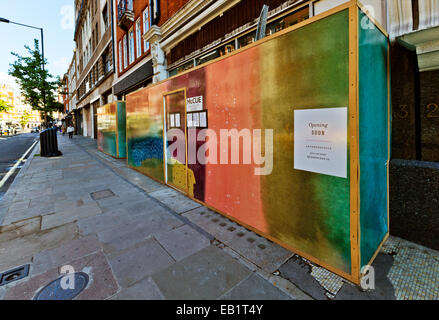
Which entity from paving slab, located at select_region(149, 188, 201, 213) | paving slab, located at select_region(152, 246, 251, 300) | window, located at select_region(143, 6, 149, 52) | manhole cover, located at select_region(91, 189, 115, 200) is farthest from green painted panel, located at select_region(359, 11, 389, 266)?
window, located at select_region(143, 6, 149, 52)

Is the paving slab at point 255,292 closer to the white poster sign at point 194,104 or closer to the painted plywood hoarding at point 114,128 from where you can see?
the white poster sign at point 194,104

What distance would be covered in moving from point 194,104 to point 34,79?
2014 centimetres

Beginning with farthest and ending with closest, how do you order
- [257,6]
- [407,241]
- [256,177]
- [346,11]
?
[257,6] → [256,177] → [407,241] → [346,11]

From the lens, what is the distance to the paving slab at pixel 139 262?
2529mm

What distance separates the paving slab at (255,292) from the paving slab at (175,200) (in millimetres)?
2374

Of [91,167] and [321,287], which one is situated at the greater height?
[91,167]

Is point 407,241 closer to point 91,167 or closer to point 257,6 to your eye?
point 257,6

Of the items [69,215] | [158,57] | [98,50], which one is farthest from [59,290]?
[98,50]

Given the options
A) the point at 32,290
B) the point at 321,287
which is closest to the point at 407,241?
the point at 321,287

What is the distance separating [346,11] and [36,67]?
77.9 feet

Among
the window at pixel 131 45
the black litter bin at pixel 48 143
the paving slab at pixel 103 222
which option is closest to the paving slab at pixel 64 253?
the paving slab at pixel 103 222

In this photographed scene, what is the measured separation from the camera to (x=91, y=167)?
9336mm
